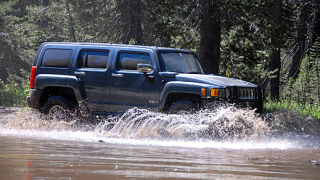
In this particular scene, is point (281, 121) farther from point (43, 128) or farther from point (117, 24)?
point (117, 24)

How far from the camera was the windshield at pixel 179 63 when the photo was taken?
9117mm

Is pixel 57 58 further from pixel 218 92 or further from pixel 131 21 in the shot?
pixel 131 21

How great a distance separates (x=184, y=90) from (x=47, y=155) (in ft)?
11.0

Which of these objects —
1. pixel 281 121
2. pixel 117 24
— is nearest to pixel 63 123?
pixel 281 121

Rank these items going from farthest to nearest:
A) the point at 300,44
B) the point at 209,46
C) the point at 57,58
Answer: the point at 300,44
the point at 209,46
the point at 57,58

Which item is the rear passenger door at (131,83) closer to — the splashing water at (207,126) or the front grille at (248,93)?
the splashing water at (207,126)

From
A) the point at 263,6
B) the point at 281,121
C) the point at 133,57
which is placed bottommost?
the point at 281,121

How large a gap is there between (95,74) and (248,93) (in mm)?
3027

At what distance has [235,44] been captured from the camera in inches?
675

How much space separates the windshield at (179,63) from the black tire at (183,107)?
873 millimetres

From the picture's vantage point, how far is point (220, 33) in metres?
14.8

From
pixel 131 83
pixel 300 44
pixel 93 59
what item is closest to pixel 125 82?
pixel 131 83

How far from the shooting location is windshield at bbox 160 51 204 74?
9.12 meters

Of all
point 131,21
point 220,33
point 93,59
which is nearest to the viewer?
point 93,59
